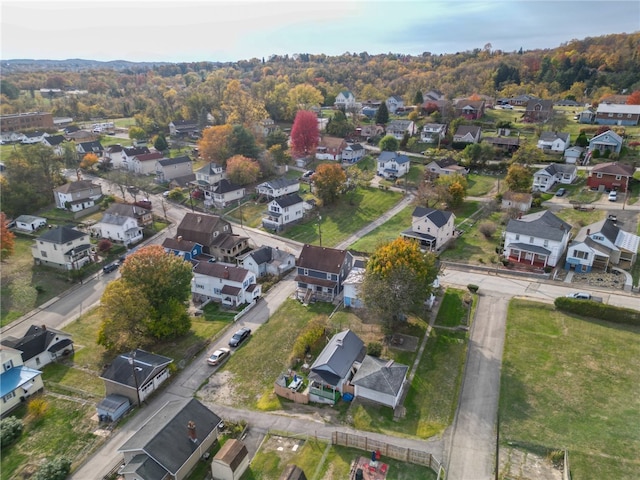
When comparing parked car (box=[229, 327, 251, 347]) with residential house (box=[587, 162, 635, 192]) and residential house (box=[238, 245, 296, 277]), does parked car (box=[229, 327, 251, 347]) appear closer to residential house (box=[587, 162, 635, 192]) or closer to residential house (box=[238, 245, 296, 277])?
residential house (box=[238, 245, 296, 277])

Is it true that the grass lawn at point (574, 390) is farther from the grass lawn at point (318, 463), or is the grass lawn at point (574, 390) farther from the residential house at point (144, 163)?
the residential house at point (144, 163)

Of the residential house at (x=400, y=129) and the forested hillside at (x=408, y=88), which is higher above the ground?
the forested hillside at (x=408, y=88)

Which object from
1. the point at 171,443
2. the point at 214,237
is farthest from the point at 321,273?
the point at 171,443

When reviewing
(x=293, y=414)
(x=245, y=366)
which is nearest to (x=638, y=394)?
(x=293, y=414)

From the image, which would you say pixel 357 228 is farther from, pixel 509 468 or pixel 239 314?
pixel 509 468

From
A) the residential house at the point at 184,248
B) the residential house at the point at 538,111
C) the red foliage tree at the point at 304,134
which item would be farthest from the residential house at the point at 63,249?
the residential house at the point at 538,111

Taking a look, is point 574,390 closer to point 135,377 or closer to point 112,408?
point 135,377
